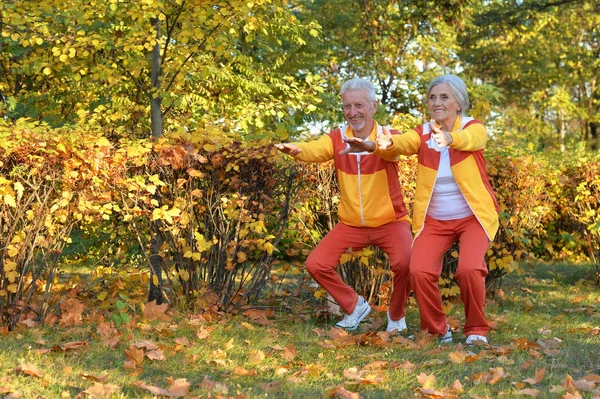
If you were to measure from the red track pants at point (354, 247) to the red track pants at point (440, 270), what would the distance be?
21 centimetres

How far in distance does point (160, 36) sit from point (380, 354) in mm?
3867

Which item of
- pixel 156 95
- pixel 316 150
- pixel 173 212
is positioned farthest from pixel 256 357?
pixel 156 95

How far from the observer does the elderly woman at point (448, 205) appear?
457cm

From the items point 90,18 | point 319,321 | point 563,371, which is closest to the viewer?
point 563,371

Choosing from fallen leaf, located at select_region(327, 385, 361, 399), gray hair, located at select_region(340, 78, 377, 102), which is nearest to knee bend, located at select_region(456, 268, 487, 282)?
gray hair, located at select_region(340, 78, 377, 102)

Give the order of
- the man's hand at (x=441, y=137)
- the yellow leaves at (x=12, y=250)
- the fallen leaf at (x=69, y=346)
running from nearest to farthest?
1. the fallen leaf at (x=69, y=346)
2. the man's hand at (x=441, y=137)
3. the yellow leaves at (x=12, y=250)

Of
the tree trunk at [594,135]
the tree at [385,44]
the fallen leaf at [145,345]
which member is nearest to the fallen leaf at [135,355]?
the fallen leaf at [145,345]

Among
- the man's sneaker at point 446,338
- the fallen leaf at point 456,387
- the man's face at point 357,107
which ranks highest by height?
the man's face at point 357,107

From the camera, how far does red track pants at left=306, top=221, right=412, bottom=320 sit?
16.1 feet

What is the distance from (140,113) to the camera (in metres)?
6.91

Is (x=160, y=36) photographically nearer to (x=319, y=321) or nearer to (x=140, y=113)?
(x=140, y=113)

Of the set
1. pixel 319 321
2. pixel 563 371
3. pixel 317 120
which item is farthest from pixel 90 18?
pixel 317 120

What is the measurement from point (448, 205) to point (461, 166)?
10.4 inches

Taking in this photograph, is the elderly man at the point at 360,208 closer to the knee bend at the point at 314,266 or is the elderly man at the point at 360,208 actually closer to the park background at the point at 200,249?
the knee bend at the point at 314,266
